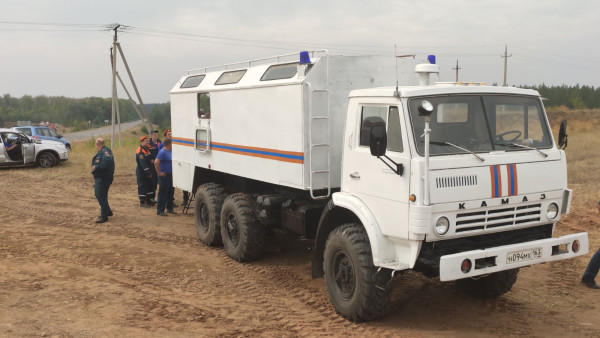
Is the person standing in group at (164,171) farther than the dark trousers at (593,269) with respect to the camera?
Yes

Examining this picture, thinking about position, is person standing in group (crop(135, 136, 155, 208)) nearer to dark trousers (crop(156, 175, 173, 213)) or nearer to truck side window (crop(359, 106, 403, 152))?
dark trousers (crop(156, 175, 173, 213))

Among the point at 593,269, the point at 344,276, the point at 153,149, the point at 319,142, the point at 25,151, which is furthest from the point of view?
the point at 25,151

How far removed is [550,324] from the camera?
6059 millimetres

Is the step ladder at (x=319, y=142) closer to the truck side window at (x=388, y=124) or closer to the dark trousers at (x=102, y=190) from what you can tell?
the truck side window at (x=388, y=124)

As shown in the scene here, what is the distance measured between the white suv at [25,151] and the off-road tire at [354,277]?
1773cm

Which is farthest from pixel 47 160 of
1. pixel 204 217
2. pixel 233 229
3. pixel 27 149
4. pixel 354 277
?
pixel 354 277

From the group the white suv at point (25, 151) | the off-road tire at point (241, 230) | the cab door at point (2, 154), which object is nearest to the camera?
the off-road tire at point (241, 230)

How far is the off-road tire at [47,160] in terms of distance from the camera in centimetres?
2117

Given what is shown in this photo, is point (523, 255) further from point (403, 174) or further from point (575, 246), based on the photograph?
point (403, 174)

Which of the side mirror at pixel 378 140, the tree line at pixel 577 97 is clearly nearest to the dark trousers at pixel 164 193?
the side mirror at pixel 378 140

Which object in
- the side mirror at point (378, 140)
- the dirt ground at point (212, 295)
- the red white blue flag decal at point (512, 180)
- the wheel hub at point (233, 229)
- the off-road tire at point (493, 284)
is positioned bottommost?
the dirt ground at point (212, 295)

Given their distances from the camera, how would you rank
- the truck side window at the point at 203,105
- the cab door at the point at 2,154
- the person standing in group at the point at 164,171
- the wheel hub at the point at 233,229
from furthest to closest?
the cab door at the point at 2,154
the person standing in group at the point at 164,171
the truck side window at the point at 203,105
the wheel hub at the point at 233,229

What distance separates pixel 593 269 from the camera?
7.29 m

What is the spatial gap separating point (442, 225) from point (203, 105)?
564 centimetres
